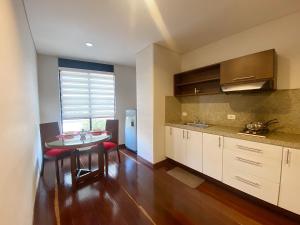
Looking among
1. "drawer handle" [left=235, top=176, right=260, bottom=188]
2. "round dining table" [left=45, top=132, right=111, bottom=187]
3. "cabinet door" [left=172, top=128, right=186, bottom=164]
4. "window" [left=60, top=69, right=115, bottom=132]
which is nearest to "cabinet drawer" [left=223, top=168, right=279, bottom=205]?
"drawer handle" [left=235, top=176, right=260, bottom=188]

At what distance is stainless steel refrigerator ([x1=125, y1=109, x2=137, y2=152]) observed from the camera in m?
3.94

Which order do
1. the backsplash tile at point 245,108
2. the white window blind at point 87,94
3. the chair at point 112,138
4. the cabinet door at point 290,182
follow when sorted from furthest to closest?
the white window blind at point 87,94 < the chair at point 112,138 < the backsplash tile at point 245,108 < the cabinet door at point 290,182

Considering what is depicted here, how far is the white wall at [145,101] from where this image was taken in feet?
10.1

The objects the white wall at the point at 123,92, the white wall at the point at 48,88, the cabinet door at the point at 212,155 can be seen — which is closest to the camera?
the cabinet door at the point at 212,155

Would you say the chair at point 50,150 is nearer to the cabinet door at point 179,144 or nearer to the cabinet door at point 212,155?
the cabinet door at point 179,144

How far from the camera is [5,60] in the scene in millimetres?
1128

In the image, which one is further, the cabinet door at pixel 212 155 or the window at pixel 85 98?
the window at pixel 85 98

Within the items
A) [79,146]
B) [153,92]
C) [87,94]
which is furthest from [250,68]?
[87,94]

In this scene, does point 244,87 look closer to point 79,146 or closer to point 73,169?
point 79,146

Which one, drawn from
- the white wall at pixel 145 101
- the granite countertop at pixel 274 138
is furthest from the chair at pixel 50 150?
the granite countertop at pixel 274 138

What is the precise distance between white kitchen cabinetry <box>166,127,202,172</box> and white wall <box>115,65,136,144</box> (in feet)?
6.09

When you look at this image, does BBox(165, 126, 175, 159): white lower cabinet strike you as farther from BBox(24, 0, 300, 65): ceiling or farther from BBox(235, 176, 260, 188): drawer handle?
BBox(24, 0, 300, 65): ceiling

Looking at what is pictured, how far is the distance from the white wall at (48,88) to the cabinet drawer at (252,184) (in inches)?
153

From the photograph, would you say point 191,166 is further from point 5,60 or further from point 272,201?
point 5,60
